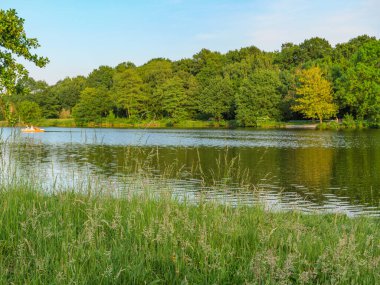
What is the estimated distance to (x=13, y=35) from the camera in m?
13.3

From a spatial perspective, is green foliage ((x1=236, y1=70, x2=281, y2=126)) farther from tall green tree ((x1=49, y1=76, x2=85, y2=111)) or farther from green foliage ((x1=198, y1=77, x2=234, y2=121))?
tall green tree ((x1=49, y1=76, x2=85, y2=111))

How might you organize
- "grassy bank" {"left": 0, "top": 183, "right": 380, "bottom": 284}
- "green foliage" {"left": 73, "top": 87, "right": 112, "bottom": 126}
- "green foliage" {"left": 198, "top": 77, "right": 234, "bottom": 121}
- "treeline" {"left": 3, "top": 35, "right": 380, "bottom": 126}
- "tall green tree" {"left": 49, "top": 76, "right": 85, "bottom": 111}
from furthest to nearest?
1. "tall green tree" {"left": 49, "top": 76, "right": 85, "bottom": 111}
2. "green foliage" {"left": 73, "top": 87, "right": 112, "bottom": 126}
3. "green foliage" {"left": 198, "top": 77, "right": 234, "bottom": 121}
4. "treeline" {"left": 3, "top": 35, "right": 380, "bottom": 126}
5. "grassy bank" {"left": 0, "top": 183, "right": 380, "bottom": 284}

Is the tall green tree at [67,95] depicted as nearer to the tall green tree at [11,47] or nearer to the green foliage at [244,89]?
the green foliage at [244,89]

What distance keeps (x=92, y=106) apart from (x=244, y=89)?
128 ft

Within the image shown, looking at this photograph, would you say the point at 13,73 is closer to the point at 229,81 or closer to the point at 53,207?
the point at 53,207

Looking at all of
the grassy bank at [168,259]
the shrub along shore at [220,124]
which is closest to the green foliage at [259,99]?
the shrub along shore at [220,124]

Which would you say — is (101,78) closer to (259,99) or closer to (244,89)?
(244,89)

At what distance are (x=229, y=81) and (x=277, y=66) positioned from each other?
15776mm

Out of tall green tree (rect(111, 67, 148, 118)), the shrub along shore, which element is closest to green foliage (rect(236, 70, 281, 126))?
the shrub along shore

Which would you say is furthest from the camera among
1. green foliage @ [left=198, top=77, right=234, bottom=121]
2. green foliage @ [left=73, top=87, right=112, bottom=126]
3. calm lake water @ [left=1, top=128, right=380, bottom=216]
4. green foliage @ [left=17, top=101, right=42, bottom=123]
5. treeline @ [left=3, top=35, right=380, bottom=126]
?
green foliage @ [left=73, top=87, right=112, bottom=126]

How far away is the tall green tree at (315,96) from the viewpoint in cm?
7156

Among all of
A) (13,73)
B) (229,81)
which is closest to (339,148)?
(13,73)

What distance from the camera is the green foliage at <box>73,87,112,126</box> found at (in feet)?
321

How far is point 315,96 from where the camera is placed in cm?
7112
